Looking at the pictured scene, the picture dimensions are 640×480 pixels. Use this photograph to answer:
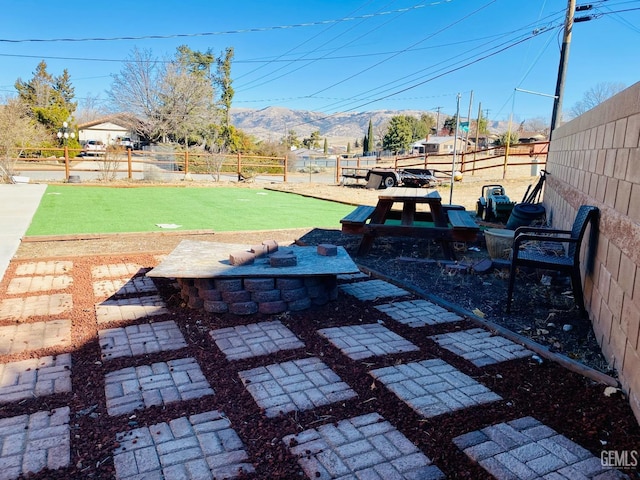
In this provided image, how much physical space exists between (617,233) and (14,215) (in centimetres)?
986

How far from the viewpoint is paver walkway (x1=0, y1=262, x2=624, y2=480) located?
205 cm

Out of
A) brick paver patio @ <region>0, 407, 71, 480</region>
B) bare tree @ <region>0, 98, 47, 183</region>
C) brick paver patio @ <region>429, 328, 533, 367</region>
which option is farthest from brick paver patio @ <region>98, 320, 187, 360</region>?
bare tree @ <region>0, 98, 47, 183</region>

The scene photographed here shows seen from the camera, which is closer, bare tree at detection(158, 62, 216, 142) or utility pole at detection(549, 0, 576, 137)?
utility pole at detection(549, 0, 576, 137)

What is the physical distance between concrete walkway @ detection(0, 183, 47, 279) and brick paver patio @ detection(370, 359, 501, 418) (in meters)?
4.46

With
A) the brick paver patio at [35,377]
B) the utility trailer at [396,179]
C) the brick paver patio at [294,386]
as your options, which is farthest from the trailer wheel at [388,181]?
the brick paver patio at [35,377]

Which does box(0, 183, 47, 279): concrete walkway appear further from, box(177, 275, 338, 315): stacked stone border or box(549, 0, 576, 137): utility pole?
box(549, 0, 576, 137): utility pole

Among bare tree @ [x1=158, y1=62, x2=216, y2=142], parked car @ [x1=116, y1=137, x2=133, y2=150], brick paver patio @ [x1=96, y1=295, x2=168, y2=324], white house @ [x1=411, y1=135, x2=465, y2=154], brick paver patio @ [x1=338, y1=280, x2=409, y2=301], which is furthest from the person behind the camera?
white house @ [x1=411, y1=135, x2=465, y2=154]

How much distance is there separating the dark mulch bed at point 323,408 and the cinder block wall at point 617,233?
0.96ft

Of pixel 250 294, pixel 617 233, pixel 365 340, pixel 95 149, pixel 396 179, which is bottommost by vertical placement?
pixel 365 340

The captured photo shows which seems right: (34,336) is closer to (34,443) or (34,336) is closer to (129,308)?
(129,308)

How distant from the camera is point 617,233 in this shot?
125 inches

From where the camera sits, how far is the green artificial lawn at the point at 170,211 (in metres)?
8.62

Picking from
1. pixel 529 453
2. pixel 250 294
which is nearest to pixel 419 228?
pixel 250 294

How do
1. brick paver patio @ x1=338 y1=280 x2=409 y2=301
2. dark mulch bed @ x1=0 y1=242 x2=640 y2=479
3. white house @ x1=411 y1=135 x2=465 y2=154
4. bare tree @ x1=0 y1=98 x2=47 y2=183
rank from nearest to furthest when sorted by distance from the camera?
dark mulch bed @ x1=0 y1=242 x2=640 y2=479 → brick paver patio @ x1=338 y1=280 x2=409 y2=301 → bare tree @ x1=0 y1=98 x2=47 y2=183 → white house @ x1=411 y1=135 x2=465 y2=154
